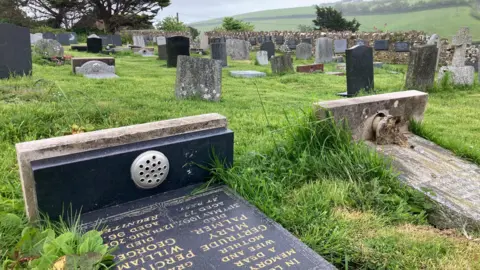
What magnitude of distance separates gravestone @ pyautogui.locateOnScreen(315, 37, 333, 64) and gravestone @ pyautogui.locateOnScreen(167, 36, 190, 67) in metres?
5.99

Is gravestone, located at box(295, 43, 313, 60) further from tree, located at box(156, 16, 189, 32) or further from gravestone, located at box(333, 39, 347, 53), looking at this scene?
tree, located at box(156, 16, 189, 32)

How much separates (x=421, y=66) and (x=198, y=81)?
4610mm

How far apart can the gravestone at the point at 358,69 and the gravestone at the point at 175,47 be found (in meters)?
6.22

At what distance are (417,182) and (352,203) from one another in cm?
72

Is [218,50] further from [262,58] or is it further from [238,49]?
[238,49]

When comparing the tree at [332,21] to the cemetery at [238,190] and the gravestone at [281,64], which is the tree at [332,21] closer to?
the gravestone at [281,64]

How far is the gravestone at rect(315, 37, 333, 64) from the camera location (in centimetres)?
1622

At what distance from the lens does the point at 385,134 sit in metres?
3.88

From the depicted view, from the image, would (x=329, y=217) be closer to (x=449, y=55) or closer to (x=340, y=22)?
(x=449, y=55)

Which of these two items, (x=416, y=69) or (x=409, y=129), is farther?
(x=416, y=69)

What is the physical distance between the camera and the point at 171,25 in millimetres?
38812

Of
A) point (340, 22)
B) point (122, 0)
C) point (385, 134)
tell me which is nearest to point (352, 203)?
point (385, 134)

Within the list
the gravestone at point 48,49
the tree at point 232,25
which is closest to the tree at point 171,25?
the tree at point 232,25

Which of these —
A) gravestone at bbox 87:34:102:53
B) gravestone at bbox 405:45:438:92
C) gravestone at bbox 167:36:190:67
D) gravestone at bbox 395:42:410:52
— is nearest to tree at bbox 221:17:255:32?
gravestone at bbox 87:34:102:53
